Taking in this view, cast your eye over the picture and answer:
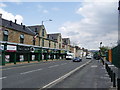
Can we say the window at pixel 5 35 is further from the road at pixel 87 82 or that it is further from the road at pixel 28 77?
the road at pixel 87 82

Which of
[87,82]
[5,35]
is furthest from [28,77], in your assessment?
[5,35]

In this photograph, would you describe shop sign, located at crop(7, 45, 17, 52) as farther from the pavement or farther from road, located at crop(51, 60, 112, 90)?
road, located at crop(51, 60, 112, 90)

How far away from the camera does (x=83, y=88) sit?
9.96 meters

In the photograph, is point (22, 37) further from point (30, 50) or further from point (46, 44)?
point (46, 44)

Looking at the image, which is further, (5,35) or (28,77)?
(5,35)

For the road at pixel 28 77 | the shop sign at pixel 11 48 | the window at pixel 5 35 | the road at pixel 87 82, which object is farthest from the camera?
the shop sign at pixel 11 48

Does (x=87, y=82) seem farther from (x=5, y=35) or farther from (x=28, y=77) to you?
(x=5, y=35)

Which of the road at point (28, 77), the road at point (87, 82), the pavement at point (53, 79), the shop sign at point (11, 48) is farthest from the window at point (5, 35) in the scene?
the road at point (87, 82)

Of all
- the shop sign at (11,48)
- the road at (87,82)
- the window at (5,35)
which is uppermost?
the window at (5,35)

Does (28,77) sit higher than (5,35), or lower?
lower

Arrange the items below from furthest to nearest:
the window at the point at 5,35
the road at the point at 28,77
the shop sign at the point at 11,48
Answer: the shop sign at the point at 11,48 → the window at the point at 5,35 → the road at the point at 28,77

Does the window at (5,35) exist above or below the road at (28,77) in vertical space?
above

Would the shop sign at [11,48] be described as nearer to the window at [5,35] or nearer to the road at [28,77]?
the window at [5,35]

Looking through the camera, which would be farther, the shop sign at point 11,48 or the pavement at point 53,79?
→ the shop sign at point 11,48
